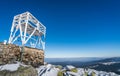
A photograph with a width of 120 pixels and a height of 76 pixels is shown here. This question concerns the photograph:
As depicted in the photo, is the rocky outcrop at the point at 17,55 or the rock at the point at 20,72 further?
the rocky outcrop at the point at 17,55

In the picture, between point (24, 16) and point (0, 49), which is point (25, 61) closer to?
point (0, 49)

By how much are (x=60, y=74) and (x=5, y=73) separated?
7.29m

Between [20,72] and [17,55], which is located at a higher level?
[17,55]

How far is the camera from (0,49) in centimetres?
1405

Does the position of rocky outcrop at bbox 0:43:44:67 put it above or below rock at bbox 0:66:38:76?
above

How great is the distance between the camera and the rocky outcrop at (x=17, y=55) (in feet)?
46.3

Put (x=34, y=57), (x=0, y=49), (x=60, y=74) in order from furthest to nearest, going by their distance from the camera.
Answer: (x=34, y=57), (x=60, y=74), (x=0, y=49)

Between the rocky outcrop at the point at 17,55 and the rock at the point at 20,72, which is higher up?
the rocky outcrop at the point at 17,55

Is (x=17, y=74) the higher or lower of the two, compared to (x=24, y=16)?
lower

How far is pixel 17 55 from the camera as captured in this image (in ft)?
51.1

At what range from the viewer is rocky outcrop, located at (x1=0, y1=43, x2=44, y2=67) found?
14.1 metres

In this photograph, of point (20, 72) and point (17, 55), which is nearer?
point (20, 72)

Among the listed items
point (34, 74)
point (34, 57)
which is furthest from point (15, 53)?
point (34, 74)

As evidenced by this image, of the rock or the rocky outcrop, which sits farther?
the rocky outcrop
